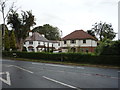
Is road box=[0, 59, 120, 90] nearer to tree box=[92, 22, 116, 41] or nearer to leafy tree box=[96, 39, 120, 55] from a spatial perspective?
leafy tree box=[96, 39, 120, 55]

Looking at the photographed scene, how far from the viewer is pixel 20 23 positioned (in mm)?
37375

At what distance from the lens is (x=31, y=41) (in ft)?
203

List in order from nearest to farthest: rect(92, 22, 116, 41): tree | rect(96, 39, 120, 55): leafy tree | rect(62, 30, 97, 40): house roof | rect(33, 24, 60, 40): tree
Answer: rect(96, 39, 120, 55): leafy tree < rect(62, 30, 97, 40): house roof < rect(92, 22, 116, 41): tree < rect(33, 24, 60, 40): tree

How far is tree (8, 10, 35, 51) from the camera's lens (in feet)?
122

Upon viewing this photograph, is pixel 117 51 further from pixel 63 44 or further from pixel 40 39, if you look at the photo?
pixel 40 39

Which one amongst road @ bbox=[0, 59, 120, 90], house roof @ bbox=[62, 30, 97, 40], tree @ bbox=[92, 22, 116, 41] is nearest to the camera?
road @ bbox=[0, 59, 120, 90]

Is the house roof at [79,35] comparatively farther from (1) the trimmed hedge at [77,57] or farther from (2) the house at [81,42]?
(1) the trimmed hedge at [77,57]

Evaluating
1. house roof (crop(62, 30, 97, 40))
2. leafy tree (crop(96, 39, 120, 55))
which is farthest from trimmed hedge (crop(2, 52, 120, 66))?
house roof (crop(62, 30, 97, 40))

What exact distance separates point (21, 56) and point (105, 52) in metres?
17.5

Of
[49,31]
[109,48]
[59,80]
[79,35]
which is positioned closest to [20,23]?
[79,35]

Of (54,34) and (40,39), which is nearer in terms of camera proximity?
(40,39)

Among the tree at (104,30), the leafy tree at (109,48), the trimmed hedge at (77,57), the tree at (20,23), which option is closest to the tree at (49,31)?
the tree at (104,30)

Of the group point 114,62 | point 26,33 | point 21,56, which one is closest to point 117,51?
point 114,62

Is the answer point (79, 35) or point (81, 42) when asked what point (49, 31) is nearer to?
point (79, 35)
